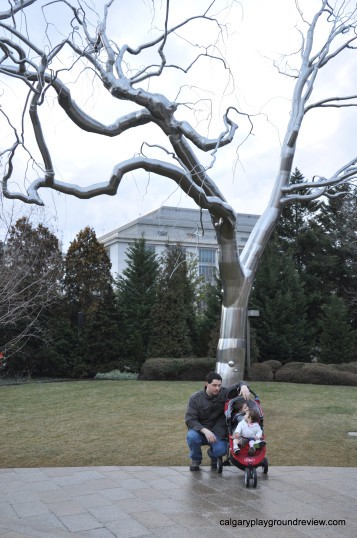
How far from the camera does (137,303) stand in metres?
27.7

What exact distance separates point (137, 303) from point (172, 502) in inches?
850

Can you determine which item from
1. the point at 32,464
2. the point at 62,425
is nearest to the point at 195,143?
the point at 32,464

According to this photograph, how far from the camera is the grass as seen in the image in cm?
914

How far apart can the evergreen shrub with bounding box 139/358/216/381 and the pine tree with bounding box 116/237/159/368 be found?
2853 millimetres

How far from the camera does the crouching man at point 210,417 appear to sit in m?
7.70

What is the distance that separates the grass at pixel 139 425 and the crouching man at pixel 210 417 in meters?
1.02

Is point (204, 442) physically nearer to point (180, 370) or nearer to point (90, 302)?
point (180, 370)

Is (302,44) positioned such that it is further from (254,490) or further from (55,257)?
(55,257)

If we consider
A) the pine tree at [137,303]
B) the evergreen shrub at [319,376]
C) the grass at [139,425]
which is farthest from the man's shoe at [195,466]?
the pine tree at [137,303]

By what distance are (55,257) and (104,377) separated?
6.57 metres

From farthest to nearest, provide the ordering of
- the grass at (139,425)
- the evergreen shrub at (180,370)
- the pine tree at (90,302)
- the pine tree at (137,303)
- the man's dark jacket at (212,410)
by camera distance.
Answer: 1. the pine tree at (137,303)
2. the pine tree at (90,302)
3. the evergreen shrub at (180,370)
4. the grass at (139,425)
5. the man's dark jacket at (212,410)

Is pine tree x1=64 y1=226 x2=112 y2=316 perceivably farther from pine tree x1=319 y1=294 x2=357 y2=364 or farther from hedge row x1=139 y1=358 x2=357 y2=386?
pine tree x1=319 y1=294 x2=357 y2=364

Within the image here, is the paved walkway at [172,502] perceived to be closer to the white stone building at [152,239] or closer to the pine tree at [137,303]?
the pine tree at [137,303]

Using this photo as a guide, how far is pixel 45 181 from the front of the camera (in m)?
7.18
